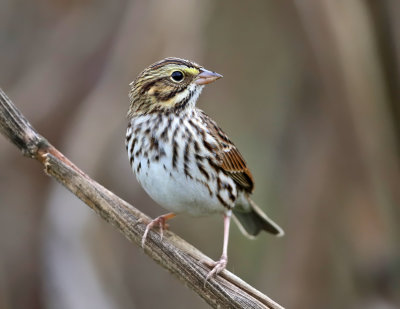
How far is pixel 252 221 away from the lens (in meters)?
4.58

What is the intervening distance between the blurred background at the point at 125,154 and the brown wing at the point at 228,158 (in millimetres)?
541

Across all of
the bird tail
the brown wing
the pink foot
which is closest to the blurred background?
the bird tail

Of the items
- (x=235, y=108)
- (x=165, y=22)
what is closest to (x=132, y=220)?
(x=165, y=22)

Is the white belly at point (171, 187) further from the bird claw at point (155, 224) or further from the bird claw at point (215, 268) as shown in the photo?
the bird claw at point (215, 268)

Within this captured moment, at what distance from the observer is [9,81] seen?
4.93 metres

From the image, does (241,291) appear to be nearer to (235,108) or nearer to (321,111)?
(321,111)

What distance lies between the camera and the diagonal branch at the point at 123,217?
2.90 meters

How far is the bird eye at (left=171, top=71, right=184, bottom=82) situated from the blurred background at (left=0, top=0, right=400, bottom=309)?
0.59 meters

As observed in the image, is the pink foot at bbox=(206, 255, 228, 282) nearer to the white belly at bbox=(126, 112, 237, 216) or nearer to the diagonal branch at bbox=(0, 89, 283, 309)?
the diagonal branch at bbox=(0, 89, 283, 309)

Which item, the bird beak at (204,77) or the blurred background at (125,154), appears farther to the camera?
the blurred background at (125,154)

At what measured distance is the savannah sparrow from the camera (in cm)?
371

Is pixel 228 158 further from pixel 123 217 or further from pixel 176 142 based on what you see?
pixel 123 217

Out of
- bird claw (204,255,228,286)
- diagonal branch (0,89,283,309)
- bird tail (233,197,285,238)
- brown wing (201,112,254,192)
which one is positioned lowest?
diagonal branch (0,89,283,309)

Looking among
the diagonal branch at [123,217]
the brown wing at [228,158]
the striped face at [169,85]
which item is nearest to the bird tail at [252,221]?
the brown wing at [228,158]
